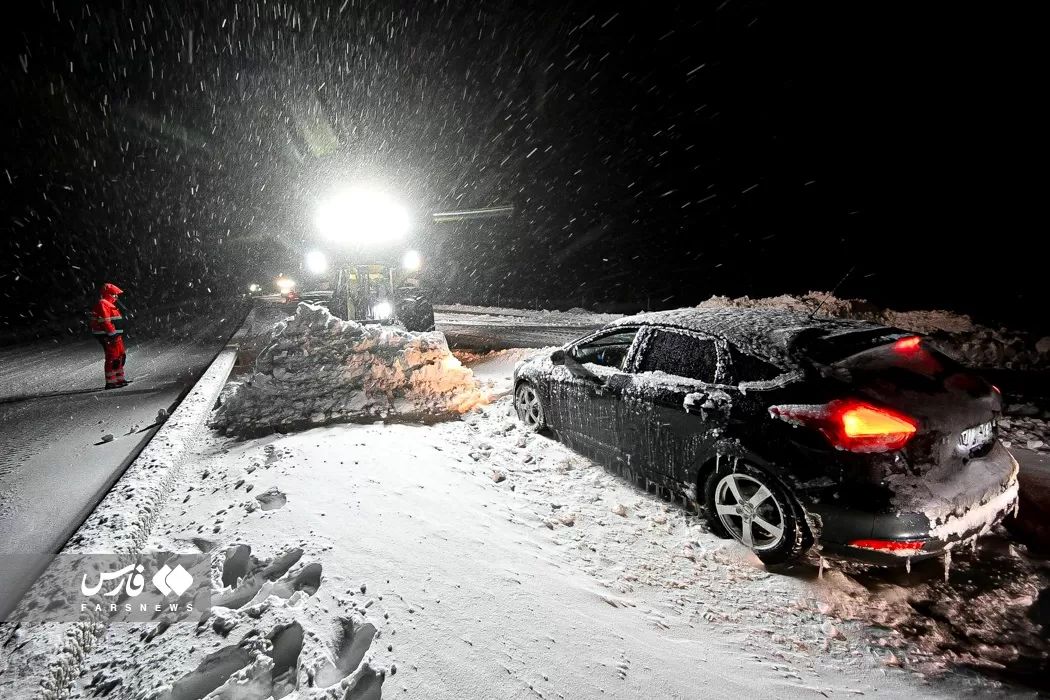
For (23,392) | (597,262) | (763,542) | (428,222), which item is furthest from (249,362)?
(428,222)

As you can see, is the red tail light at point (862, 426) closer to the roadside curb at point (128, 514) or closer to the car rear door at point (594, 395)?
the car rear door at point (594, 395)

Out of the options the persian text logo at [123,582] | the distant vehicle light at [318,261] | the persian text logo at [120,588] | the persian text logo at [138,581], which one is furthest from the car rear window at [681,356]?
the distant vehicle light at [318,261]

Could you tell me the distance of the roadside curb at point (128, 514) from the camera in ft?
7.97

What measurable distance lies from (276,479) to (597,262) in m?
23.1

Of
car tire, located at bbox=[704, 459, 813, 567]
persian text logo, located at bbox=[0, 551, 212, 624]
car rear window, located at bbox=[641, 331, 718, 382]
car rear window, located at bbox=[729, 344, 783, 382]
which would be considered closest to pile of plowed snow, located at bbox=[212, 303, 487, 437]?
persian text logo, located at bbox=[0, 551, 212, 624]

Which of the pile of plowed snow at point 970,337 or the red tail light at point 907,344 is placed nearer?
the red tail light at point 907,344

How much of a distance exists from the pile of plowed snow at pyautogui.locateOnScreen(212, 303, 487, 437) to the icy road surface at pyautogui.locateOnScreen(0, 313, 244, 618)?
1224 mm

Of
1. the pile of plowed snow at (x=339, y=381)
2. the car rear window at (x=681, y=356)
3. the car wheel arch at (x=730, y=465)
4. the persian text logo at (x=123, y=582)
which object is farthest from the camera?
the pile of plowed snow at (x=339, y=381)

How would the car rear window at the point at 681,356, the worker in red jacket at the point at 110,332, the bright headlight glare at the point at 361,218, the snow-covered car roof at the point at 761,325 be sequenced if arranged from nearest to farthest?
the snow-covered car roof at the point at 761,325
the car rear window at the point at 681,356
the worker in red jacket at the point at 110,332
the bright headlight glare at the point at 361,218

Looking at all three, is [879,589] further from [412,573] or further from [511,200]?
[511,200]

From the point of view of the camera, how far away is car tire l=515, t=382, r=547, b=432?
5328 millimetres

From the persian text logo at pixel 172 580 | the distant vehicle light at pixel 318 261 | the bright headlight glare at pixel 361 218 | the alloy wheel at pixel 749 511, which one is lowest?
the persian text logo at pixel 172 580

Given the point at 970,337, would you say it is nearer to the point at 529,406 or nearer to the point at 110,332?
the point at 529,406

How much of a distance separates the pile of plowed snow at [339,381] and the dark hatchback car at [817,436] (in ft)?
9.34
